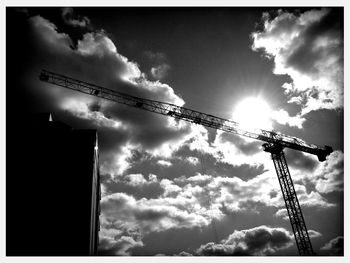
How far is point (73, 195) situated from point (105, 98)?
17753 millimetres

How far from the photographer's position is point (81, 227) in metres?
38.0

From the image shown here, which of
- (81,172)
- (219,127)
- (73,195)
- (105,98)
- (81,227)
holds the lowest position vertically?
(81,227)

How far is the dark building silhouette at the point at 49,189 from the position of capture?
3597 centimetres

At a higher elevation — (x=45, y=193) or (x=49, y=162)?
(x=49, y=162)

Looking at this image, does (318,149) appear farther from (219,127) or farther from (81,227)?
(81,227)

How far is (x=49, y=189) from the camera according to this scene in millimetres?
39031

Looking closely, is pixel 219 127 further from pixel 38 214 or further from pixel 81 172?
pixel 38 214

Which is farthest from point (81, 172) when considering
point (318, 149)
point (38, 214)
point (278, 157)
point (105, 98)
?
point (318, 149)

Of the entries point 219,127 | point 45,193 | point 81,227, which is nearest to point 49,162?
point 45,193

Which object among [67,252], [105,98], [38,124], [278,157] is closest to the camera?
[67,252]

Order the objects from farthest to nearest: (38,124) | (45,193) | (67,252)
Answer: (38,124)
(45,193)
(67,252)

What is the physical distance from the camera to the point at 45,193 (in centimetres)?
3866

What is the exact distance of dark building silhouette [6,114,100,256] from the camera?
3597 cm

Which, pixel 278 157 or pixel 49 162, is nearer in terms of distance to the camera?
pixel 49 162
